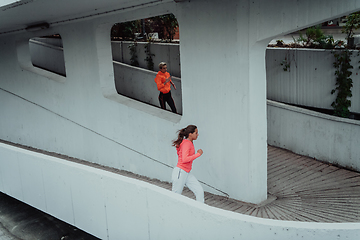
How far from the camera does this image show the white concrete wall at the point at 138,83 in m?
13.8

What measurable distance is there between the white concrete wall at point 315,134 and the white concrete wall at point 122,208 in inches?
226

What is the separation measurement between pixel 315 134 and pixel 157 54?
697cm

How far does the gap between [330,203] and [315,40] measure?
5.01m

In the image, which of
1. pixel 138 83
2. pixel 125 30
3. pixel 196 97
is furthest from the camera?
pixel 125 30

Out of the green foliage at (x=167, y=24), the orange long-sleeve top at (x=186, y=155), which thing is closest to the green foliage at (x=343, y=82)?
the orange long-sleeve top at (x=186, y=155)

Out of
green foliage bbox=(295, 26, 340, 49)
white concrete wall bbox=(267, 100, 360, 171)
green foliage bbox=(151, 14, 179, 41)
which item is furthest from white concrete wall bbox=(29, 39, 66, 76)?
green foliage bbox=(295, 26, 340, 49)

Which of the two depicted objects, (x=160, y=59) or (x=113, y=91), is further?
(x=160, y=59)

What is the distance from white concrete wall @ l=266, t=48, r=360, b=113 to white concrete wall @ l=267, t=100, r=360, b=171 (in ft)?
1.81

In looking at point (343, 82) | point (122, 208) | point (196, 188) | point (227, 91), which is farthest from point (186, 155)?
point (343, 82)

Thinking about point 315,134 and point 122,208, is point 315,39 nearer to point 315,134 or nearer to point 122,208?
point 315,134

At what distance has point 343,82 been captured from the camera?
9.73 meters

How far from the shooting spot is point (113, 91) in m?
11.6

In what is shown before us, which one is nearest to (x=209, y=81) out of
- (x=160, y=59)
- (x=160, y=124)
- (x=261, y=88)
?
(x=261, y=88)

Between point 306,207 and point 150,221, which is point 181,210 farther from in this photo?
point 306,207
